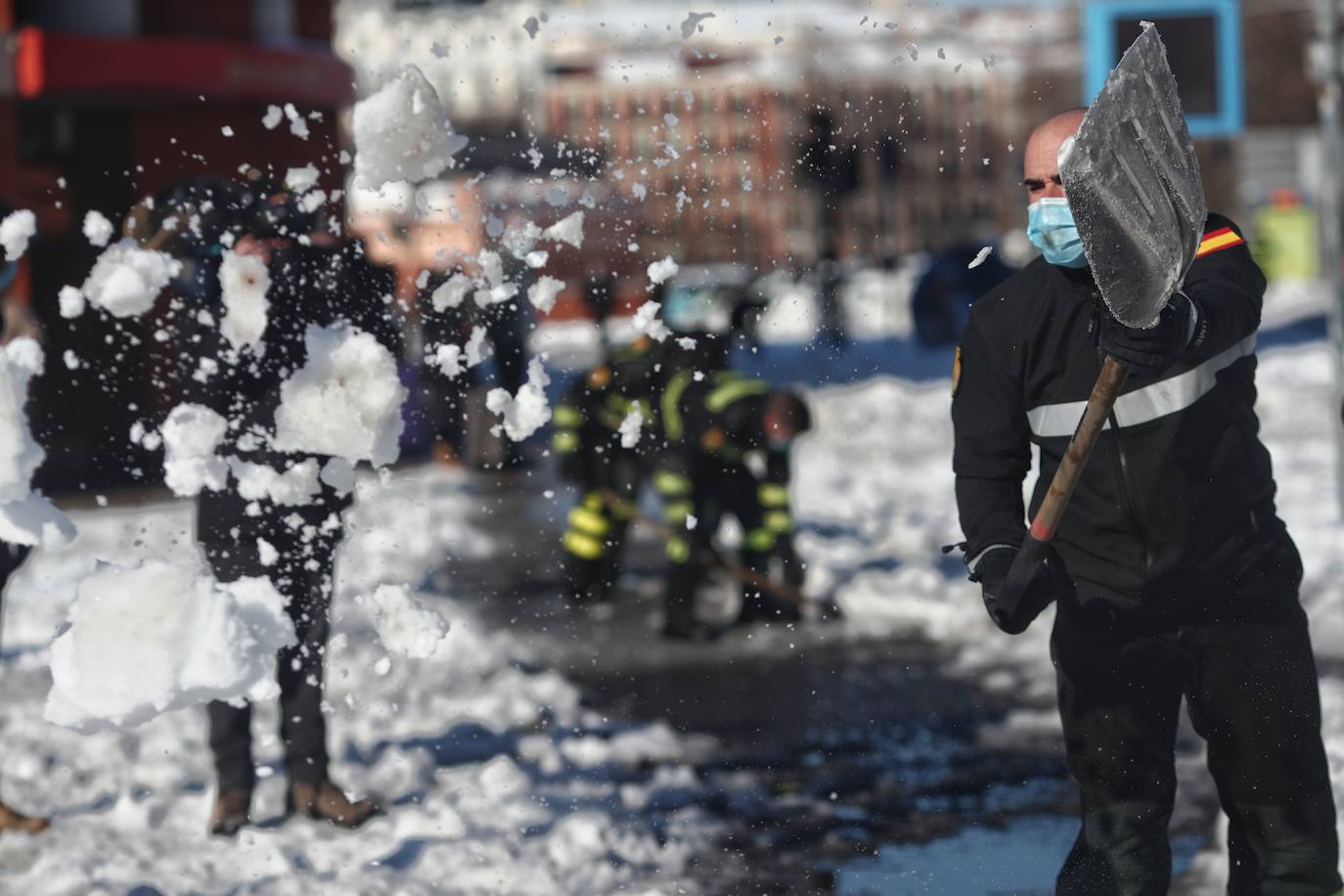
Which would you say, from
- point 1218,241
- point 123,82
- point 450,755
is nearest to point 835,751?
point 450,755

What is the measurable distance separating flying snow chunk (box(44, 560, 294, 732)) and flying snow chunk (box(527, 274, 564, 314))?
123 centimetres

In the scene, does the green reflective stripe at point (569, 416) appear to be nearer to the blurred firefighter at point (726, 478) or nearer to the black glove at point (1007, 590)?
the blurred firefighter at point (726, 478)

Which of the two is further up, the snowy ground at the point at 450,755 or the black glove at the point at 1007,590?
the black glove at the point at 1007,590

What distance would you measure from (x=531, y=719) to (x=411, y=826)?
1565 mm

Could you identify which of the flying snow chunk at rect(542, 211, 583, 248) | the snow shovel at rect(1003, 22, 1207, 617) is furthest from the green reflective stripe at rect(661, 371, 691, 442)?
the snow shovel at rect(1003, 22, 1207, 617)

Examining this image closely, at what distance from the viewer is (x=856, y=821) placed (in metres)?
5.57

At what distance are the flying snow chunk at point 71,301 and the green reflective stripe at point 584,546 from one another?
4369 millimetres

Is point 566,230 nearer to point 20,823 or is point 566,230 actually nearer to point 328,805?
point 328,805

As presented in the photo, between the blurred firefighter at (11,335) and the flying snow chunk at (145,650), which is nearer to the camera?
the flying snow chunk at (145,650)

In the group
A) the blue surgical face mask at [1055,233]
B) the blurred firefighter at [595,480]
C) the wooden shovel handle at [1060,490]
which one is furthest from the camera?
the blurred firefighter at [595,480]

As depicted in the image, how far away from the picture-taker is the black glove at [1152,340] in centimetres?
323

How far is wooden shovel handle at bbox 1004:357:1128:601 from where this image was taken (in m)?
3.38

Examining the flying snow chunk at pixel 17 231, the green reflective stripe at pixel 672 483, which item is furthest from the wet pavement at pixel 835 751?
the flying snow chunk at pixel 17 231

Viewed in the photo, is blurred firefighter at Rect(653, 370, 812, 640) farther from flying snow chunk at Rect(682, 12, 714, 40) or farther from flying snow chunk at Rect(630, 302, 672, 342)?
flying snow chunk at Rect(682, 12, 714, 40)
